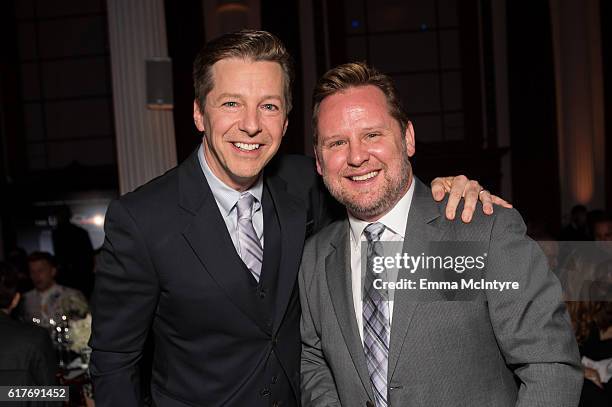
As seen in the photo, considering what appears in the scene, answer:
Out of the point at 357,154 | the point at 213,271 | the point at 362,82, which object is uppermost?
the point at 362,82

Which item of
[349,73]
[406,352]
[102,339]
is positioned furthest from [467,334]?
[102,339]

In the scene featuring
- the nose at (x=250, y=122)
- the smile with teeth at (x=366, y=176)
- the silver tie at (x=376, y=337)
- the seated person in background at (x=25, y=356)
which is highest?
the nose at (x=250, y=122)

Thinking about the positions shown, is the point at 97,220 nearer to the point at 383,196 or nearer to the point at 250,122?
the point at 250,122

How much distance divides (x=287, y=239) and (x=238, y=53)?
62 centimetres

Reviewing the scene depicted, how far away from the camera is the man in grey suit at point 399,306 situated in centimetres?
146

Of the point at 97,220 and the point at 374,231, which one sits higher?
the point at 374,231

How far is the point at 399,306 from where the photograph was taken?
158 centimetres

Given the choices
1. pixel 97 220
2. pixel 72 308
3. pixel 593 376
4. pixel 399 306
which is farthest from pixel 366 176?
pixel 97 220

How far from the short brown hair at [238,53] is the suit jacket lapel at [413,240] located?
55 cm

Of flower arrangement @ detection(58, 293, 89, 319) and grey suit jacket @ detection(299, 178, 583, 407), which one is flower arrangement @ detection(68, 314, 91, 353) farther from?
grey suit jacket @ detection(299, 178, 583, 407)

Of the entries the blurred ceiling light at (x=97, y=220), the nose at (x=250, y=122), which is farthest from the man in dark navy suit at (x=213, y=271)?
the blurred ceiling light at (x=97, y=220)

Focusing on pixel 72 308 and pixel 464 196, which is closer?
pixel 464 196

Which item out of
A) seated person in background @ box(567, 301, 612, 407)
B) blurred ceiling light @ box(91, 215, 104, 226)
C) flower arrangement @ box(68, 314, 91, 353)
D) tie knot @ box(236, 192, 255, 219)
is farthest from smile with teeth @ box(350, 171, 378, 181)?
blurred ceiling light @ box(91, 215, 104, 226)

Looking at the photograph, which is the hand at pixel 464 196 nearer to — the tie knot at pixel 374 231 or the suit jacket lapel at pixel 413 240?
the suit jacket lapel at pixel 413 240
